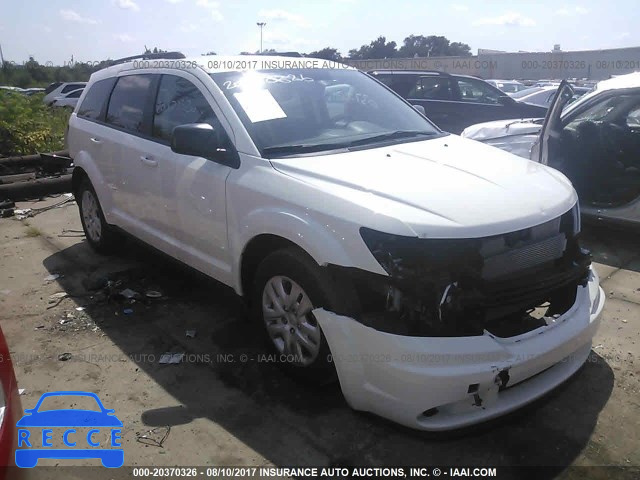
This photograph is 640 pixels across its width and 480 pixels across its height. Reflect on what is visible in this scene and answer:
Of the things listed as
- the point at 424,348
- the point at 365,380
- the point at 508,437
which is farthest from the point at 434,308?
the point at 508,437

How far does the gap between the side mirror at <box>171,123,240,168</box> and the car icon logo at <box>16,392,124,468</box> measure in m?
1.57

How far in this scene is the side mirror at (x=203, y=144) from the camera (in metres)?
3.24

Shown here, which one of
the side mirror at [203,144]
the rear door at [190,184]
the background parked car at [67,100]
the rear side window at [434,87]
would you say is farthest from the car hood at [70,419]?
the background parked car at [67,100]

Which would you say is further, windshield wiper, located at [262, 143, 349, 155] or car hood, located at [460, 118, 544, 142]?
car hood, located at [460, 118, 544, 142]

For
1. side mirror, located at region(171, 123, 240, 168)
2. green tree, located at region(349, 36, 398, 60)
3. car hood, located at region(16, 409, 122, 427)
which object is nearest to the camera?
car hood, located at region(16, 409, 122, 427)

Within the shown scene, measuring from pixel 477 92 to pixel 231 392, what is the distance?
906 cm

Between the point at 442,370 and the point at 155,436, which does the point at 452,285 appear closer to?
the point at 442,370

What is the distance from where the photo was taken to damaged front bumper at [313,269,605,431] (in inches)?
94.5

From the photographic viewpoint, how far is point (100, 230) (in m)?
5.30

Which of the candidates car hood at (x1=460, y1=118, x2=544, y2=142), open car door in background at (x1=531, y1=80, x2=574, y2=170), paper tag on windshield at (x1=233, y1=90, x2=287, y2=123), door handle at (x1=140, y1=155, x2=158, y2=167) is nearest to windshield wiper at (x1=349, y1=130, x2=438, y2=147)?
paper tag on windshield at (x1=233, y1=90, x2=287, y2=123)

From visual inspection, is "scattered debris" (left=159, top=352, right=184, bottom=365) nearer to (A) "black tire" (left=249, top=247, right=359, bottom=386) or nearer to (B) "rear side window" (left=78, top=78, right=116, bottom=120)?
(A) "black tire" (left=249, top=247, right=359, bottom=386)

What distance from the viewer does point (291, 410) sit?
9.93 ft

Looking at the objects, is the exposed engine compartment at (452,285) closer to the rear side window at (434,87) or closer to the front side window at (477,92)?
the rear side window at (434,87)

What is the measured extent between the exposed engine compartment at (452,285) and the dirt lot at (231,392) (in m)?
0.51
